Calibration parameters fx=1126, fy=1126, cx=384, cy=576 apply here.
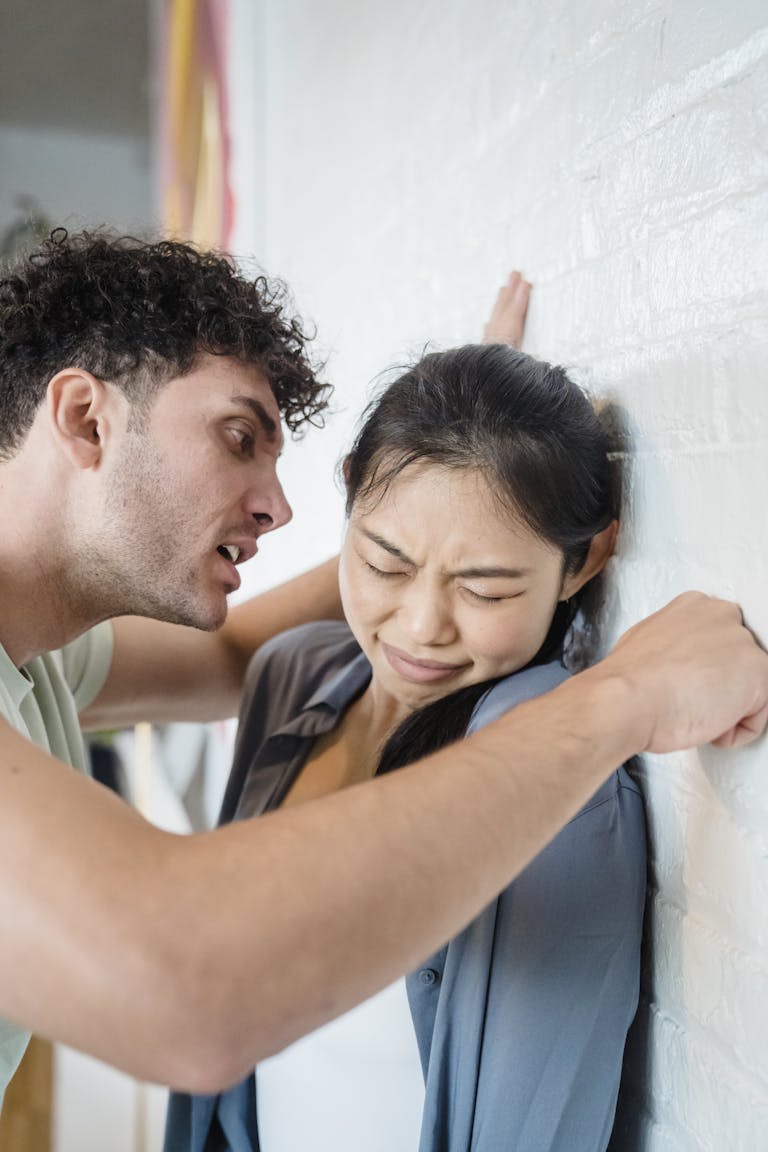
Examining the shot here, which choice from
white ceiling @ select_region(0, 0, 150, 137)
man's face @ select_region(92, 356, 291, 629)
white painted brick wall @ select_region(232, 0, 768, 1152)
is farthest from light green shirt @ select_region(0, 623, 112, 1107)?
white ceiling @ select_region(0, 0, 150, 137)

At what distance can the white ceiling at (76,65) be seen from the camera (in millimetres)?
5484

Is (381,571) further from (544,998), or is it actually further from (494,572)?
(544,998)

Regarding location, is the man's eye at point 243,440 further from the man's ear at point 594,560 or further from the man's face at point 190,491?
the man's ear at point 594,560

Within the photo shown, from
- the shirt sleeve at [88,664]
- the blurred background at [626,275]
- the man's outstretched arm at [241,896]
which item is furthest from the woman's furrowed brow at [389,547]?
the shirt sleeve at [88,664]

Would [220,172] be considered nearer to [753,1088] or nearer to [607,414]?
[607,414]

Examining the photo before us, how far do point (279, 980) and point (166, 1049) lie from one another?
0.09 meters

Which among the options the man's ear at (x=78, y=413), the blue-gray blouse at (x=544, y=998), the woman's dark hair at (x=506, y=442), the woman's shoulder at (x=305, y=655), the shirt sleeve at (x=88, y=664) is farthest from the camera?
the shirt sleeve at (x=88, y=664)

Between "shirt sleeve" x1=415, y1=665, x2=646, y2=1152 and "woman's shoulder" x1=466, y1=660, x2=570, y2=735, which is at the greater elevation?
"woman's shoulder" x1=466, y1=660, x2=570, y2=735

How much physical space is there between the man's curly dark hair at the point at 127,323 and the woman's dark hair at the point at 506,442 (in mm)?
324

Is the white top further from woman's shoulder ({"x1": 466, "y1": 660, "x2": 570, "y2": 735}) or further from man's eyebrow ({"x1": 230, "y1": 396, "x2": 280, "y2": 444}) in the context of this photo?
man's eyebrow ({"x1": 230, "y1": 396, "x2": 280, "y2": 444})

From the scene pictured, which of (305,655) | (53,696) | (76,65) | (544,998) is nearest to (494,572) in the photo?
(544,998)

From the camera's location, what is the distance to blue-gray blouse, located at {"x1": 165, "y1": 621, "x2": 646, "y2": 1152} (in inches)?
42.7

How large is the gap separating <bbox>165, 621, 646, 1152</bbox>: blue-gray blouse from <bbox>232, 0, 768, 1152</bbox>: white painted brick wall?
0.05m

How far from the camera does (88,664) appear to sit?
1.86 meters
